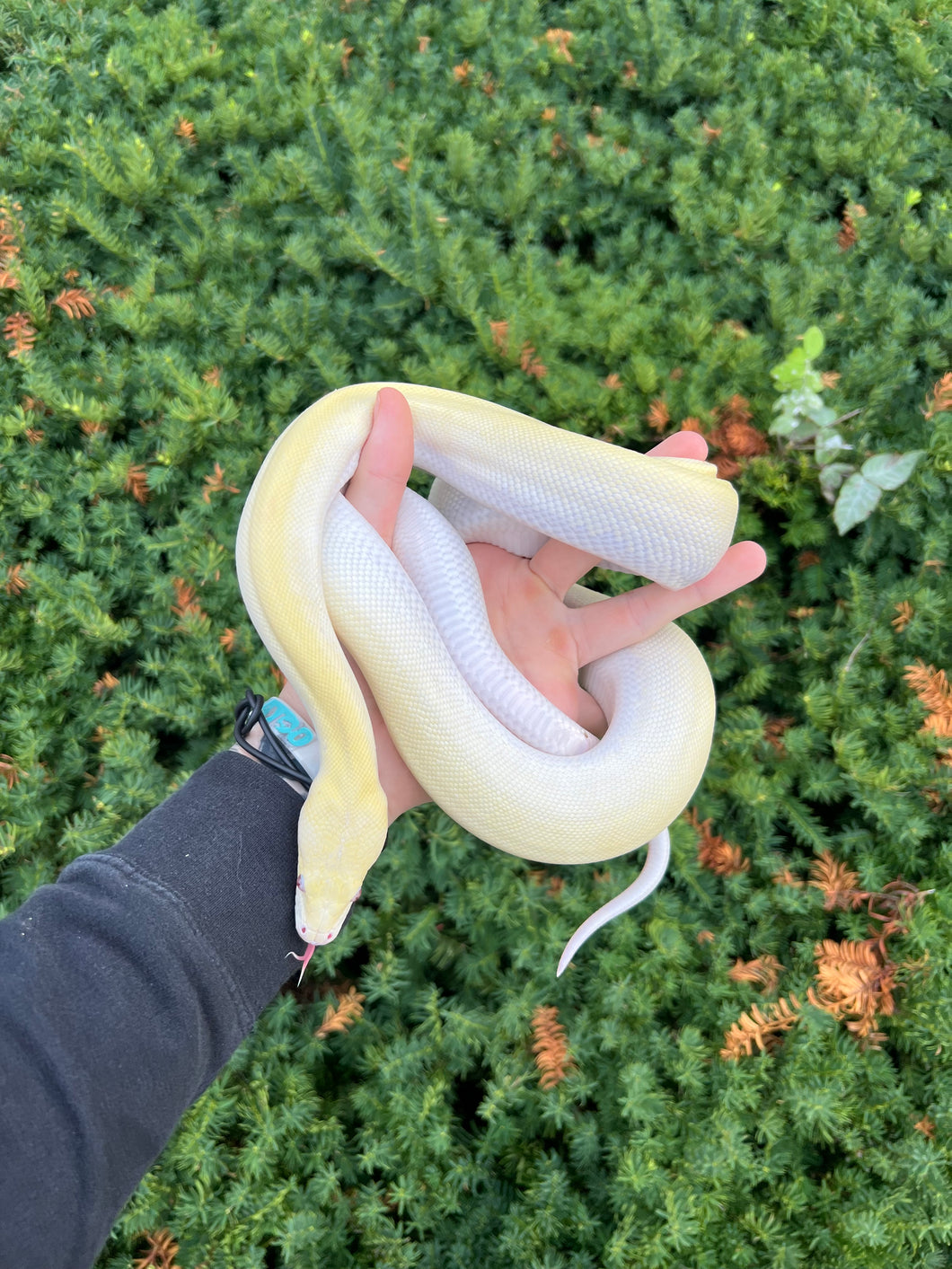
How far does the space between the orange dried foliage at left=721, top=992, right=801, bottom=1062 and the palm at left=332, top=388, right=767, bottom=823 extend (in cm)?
85

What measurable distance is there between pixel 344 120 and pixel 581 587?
5.42ft

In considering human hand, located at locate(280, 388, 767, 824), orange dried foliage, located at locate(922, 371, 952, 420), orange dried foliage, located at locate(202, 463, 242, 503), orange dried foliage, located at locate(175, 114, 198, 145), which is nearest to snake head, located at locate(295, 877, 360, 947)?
human hand, located at locate(280, 388, 767, 824)

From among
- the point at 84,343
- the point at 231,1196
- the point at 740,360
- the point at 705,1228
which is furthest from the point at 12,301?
the point at 705,1228

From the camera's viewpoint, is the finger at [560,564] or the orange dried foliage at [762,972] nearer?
the orange dried foliage at [762,972]

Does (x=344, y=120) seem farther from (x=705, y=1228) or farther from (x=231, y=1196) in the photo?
(x=705, y=1228)

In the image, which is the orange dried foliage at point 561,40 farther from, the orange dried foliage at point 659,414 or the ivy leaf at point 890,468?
the ivy leaf at point 890,468

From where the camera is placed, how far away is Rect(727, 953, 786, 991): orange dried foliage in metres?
2.22

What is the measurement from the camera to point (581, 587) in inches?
101

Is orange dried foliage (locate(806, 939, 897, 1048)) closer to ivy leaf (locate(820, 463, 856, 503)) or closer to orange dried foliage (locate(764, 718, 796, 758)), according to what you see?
orange dried foliage (locate(764, 718, 796, 758))

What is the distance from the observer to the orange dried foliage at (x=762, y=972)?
7.29ft

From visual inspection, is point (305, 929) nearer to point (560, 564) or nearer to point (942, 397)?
point (560, 564)

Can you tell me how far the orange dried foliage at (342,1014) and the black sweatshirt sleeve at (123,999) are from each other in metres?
0.41

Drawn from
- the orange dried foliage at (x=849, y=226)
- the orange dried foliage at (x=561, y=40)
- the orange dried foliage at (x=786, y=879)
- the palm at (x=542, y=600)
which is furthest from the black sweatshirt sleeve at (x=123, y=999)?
the orange dried foliage at (x=561, y=40)

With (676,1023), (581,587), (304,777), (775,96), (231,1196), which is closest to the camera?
(231,1196)
